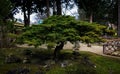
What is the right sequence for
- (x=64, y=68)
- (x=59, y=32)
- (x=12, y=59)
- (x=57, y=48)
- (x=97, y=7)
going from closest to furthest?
1. (x=64, y=68)
2. (x=59, y=32)
3. (x=12, y=59)
4. (x=57, y=48)
5. (x=97, y=7)

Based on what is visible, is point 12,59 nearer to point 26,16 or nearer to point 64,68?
point 64,68

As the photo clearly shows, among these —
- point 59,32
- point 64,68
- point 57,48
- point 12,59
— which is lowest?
point 64,68

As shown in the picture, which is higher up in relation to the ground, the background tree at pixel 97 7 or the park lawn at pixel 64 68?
the background tree at pixel 97 7

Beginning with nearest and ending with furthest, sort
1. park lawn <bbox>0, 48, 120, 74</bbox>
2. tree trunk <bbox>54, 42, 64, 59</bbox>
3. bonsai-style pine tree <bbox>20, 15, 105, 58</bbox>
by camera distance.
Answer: park lawn <bbox>0, 48, 120, 74</bbox>, bonsai-style pine tree <bbox>20, 15, 105, 58</bbox>, tree trunk <bbox>54, 42, 64, 59</bbox>

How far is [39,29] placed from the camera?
13.4 m

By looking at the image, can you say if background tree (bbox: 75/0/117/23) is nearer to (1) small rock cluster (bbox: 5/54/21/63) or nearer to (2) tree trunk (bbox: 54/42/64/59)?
(2) tree trunk (bbox: 54/42/64/59)

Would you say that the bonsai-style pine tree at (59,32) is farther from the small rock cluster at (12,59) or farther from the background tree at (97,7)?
the background tree at (97,7)

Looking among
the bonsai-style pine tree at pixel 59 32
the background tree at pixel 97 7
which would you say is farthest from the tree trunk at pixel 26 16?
the bonsai-style pine tree at pixel 59 32

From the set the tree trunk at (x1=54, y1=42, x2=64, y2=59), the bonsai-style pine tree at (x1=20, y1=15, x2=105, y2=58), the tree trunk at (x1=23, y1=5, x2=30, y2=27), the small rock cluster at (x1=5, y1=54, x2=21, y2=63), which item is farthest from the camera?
the tree trunk at (x1=23, y1=5, x2=30, y2=27)

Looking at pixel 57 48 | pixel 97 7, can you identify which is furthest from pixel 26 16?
pixel 57 48

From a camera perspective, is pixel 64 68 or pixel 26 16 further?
pixel 26 16

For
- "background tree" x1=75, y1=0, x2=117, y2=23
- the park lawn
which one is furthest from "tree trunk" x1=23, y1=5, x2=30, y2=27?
the park lawn

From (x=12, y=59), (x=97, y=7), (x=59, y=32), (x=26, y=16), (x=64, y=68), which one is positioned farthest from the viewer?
(x=26, y=16)

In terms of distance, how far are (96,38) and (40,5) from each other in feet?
66.9
